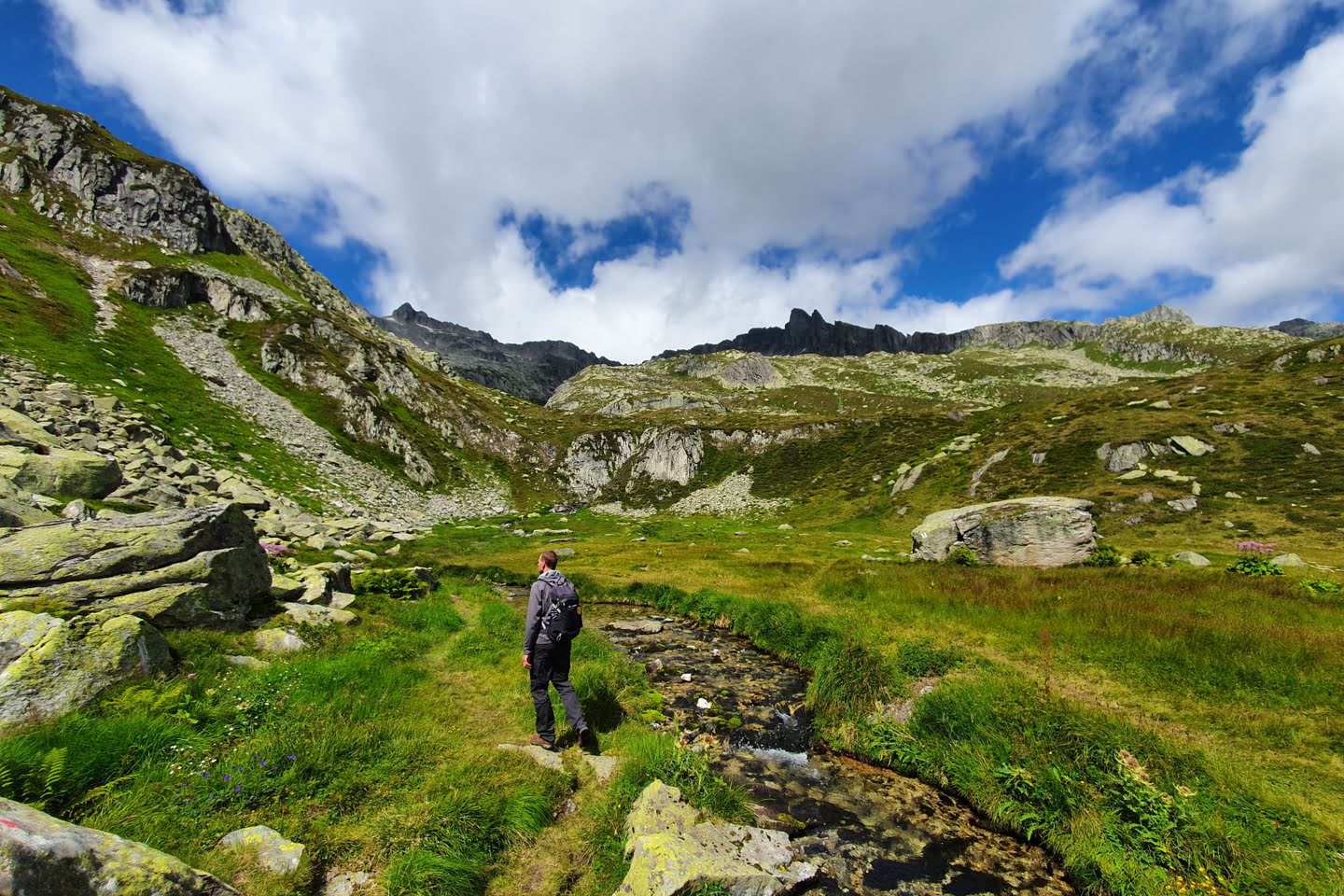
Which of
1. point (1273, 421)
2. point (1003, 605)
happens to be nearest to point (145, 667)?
point (1003, 605)

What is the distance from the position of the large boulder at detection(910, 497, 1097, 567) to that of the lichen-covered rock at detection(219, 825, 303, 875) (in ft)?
97.8

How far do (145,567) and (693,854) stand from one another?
528 inches

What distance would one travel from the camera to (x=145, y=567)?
37.2ft

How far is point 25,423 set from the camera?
1967 centimetres

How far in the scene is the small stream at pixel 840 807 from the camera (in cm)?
798

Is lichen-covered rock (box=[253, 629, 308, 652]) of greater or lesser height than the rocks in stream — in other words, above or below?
above

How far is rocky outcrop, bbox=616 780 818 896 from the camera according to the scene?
20.6 feet

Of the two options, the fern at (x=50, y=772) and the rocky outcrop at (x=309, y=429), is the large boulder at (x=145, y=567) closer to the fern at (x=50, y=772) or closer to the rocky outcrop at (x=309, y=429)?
the fern at (x=50, y=772)

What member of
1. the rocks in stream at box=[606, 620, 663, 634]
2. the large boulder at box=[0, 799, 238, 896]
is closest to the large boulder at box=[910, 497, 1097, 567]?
the rocks in stream at box=[606, 620, 663, 634]

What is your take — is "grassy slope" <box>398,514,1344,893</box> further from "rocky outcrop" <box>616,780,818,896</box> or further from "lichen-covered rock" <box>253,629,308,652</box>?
"lichen-covered rock" <box>253,629,308,652</box>

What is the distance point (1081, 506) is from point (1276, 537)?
22.4 meters

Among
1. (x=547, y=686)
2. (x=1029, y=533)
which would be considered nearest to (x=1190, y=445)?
(x=1029, y=533)

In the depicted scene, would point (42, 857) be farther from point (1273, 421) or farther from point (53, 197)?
point (53, 197)

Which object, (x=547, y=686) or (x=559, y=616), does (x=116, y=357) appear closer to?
(x=559, y=616)
